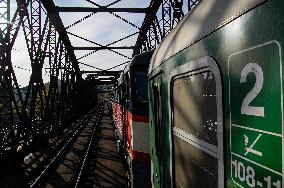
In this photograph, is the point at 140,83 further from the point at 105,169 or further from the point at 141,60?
the point at 105,169

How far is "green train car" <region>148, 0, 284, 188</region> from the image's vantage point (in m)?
1.70

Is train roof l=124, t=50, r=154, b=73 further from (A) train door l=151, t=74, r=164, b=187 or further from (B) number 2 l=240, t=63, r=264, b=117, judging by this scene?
(B) number 2 l=240, t=63, r=264, b=117

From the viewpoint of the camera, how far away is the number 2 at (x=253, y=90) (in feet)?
5.91

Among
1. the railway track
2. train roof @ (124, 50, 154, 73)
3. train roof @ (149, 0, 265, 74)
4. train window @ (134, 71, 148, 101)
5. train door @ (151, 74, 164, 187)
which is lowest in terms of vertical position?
the railway track

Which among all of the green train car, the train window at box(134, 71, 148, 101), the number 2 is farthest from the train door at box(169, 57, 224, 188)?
the train window at box(134, 71, 148, 101)

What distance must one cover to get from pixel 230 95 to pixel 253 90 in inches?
12.2

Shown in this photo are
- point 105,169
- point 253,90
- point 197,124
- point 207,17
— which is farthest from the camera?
point 105,169

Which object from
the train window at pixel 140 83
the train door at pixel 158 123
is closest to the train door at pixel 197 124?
the train door at pixel 158 123

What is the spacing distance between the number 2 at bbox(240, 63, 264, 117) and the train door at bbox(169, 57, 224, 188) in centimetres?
38

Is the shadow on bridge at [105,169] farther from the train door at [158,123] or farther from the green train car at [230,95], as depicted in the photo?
the green train car at [230,95]

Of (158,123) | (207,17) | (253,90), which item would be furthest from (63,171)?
(253,90)

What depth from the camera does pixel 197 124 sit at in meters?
3.00

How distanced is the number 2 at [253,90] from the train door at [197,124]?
0.38 meters

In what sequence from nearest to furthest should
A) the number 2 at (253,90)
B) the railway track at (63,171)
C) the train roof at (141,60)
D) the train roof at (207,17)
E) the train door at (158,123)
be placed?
the number 2 at (253,90) < the train roof at (207,17) < the train door at (158,123) < the train roof at (141,60) < the railway track at (63,171)
